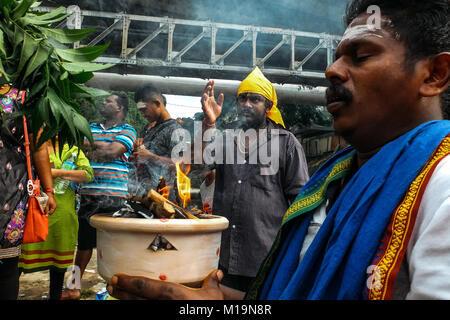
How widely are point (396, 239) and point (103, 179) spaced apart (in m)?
3.65

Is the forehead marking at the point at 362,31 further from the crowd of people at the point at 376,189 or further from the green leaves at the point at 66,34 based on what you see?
the green leaves at the point at 66,34

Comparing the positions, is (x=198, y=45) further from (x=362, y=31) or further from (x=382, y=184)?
(x=382, y=184)

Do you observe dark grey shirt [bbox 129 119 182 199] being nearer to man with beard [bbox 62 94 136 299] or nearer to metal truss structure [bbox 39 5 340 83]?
man with beard [bbox 62 94 136 299]

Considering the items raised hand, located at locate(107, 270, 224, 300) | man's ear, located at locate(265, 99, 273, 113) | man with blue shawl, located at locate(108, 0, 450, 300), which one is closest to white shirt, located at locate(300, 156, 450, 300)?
man with blue shawl, located at locate(108, 0, 450, 300)

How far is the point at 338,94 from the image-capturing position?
3.43ft

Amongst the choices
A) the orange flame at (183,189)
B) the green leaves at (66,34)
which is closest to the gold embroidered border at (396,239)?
the green leaves at (66,34)

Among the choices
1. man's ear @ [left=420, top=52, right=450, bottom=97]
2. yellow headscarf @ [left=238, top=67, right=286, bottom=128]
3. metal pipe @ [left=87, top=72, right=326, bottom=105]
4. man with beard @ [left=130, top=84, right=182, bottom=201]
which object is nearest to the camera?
man's ear @ [left=420, top=52, right=450, bottom=97]

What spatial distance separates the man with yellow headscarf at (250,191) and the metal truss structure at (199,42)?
413 cm

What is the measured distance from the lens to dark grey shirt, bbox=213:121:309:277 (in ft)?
9.78

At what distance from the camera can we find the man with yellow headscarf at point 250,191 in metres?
2.97

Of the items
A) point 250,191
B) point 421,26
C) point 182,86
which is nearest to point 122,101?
point 250,191

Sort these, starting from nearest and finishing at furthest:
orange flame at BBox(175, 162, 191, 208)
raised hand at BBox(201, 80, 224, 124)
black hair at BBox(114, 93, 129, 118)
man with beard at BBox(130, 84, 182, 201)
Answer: orange flame at BBox(175, 162, 191, 208), raised hand at BBox(201, 80, 224, 124), man with beard at BBox(130, 84, 182, 201), black hair at BBox(114, 93, 129, 118)

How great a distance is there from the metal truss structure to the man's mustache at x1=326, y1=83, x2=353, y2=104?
620 cm
